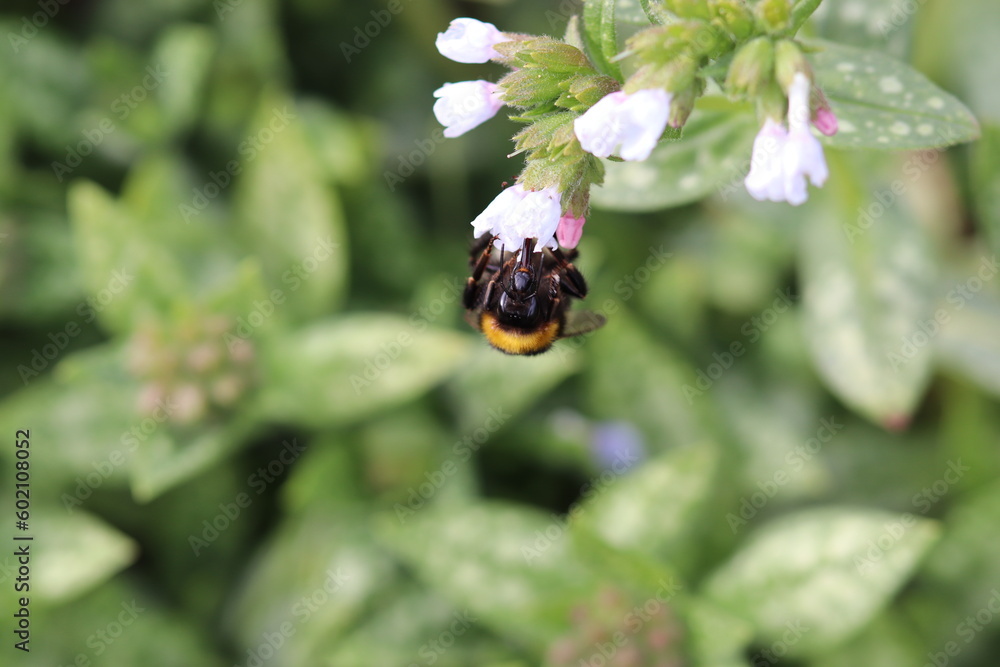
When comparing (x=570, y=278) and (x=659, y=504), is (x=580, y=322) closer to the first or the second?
(x=570, y=278)

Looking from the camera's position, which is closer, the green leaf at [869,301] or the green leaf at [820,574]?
the green leaf at [820,574]

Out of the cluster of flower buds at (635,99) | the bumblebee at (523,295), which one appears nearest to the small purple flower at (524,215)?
the cluster of flower buds at (635,99)

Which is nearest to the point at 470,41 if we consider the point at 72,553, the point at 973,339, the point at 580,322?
the point at 580,322

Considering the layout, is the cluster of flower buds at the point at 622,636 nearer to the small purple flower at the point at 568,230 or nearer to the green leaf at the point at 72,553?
the small purple flower at the point at 568,230

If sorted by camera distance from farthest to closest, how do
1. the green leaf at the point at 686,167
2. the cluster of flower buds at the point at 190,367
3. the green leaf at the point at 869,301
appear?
the cluster of flower buds at the point at 190,367
the green leaf at the point at 869,301
the green leaf at the point at 686,167

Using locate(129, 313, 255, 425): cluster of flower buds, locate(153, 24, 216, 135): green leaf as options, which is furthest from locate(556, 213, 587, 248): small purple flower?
locate(153, 24, 216, 135): green leaf

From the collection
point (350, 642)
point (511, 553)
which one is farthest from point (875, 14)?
point (350, 642)
